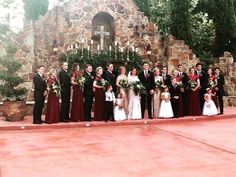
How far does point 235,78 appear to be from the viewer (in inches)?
690

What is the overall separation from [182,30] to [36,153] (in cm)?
1196

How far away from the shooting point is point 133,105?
40.7ft

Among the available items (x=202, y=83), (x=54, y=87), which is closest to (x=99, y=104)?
(x=54, y=87)

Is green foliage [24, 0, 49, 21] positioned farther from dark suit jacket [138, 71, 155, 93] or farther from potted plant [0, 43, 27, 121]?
dark suit jacket [138, 71, 155, 93]

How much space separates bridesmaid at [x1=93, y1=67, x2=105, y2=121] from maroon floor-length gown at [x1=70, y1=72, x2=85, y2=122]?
0.43 meters

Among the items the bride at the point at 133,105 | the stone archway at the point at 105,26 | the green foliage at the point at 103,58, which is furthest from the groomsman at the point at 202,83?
the stone archway at the point at 105,26

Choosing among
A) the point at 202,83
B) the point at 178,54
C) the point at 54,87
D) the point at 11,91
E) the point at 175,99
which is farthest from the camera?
the point at 178,54

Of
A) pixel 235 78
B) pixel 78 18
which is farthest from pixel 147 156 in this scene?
pixel 235 78

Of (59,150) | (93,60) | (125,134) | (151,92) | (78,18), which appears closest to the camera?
(59,150)

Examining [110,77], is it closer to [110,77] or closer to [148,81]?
[110,77]

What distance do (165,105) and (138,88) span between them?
1.05 m

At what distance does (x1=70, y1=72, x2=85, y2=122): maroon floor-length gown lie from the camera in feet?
39.2

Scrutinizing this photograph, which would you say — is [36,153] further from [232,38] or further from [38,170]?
[232,38]

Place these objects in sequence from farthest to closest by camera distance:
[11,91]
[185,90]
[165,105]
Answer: [185,90] < [165,105] < [11,91]
